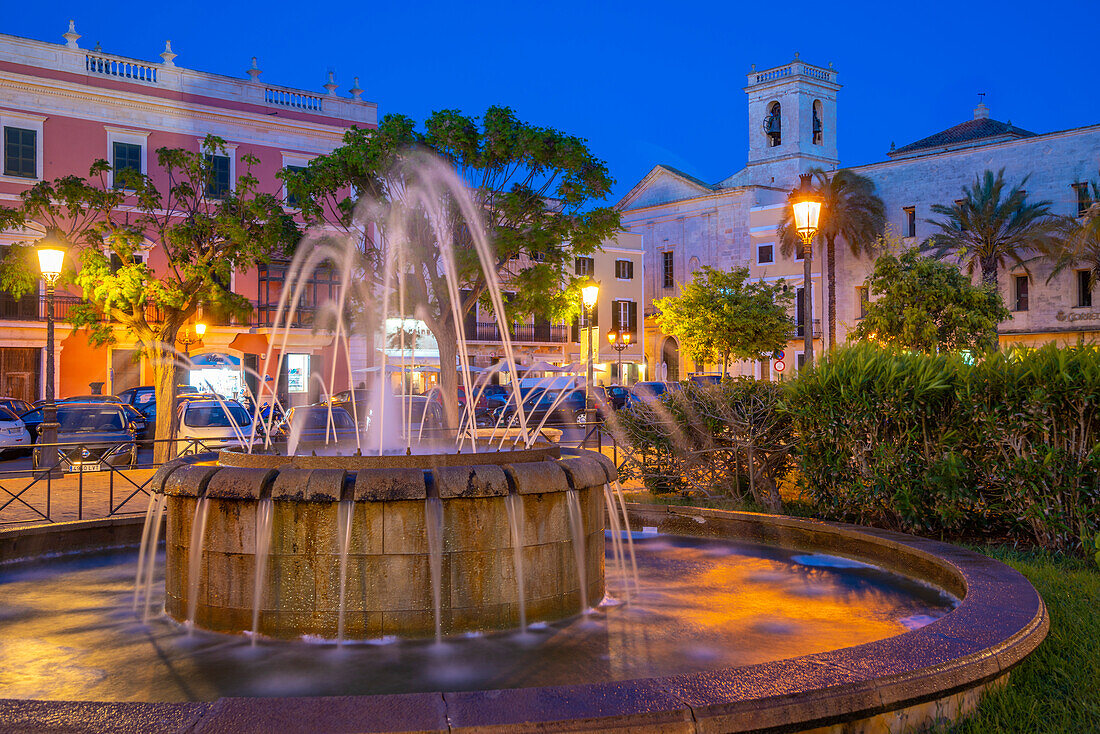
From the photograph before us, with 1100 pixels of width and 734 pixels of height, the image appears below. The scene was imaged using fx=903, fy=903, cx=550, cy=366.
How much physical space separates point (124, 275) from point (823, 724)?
18.6 m

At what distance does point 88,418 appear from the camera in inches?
797

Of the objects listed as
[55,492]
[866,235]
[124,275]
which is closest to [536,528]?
[55,492]

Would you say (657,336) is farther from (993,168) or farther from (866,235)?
(993,168)

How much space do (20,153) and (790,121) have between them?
1836 inches

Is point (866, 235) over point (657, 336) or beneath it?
over

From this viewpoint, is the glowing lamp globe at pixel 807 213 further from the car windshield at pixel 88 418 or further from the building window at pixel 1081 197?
the building window at pixel 1081 197

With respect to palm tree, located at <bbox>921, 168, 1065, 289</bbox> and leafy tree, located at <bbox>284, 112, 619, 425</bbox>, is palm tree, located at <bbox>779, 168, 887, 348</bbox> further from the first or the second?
leafy tree, located at <bbox>284, 112, 619, 425</bbox>

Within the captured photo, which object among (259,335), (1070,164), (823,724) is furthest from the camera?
(1070,164)

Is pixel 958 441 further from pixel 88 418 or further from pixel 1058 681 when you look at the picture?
pixel 88 418

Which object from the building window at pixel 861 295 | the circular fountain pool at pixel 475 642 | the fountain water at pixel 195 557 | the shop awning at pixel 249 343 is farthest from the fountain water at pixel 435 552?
the building window at pixel 861 295

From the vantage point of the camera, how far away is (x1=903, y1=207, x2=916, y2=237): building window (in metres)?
49.1

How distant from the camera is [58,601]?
277 inches

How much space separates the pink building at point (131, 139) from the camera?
110ft

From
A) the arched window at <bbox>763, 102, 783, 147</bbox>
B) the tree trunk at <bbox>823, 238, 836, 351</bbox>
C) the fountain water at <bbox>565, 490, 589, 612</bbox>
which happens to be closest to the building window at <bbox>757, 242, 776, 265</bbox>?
the tree trunk at <bbox>823, 238, 836, 351</bbox>
